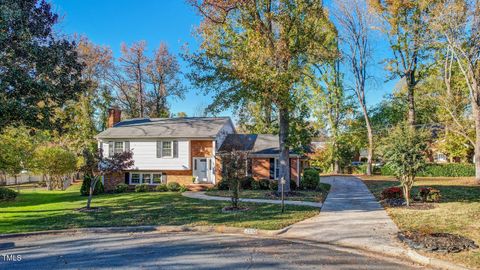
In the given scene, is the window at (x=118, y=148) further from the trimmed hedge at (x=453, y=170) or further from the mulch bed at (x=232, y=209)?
the trimmed hedge at (x=453, y=170)

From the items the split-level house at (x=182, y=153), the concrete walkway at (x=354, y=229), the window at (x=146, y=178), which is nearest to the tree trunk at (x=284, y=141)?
the split-level house at (x=182, y=153)

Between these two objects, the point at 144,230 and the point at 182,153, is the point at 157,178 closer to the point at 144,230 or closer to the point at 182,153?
the point at 182,153

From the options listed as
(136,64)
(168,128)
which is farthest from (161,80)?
(168,128)

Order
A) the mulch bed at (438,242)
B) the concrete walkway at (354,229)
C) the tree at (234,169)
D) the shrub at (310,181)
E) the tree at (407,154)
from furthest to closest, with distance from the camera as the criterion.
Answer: the shrub at (310,181)
the tree at (234,169)
the tree at (407,154)
the concrete walkway at (354,229)
the mulch bed at (438,242)

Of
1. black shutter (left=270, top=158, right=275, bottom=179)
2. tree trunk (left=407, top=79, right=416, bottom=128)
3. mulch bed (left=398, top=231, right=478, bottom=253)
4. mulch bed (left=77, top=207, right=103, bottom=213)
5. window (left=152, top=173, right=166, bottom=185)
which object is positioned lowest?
mulch bed (left=77, top=207, right=103, bottom=213)

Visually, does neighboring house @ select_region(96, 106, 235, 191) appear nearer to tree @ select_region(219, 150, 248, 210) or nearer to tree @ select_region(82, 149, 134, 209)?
tree @ select_region(82, 149, 134, 209)

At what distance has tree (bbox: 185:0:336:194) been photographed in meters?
17.3

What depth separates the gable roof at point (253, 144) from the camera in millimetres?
24891

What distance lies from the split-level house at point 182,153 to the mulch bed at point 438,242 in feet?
49.9

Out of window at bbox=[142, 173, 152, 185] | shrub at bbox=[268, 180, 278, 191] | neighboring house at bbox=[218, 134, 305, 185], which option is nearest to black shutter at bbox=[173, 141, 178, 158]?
window at bbox=[142, 173, 152, 185]

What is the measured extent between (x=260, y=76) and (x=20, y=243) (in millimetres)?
12116

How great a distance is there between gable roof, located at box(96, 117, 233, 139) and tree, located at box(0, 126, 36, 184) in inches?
214

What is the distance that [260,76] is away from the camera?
55.4ft

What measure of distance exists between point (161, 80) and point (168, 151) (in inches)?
724
